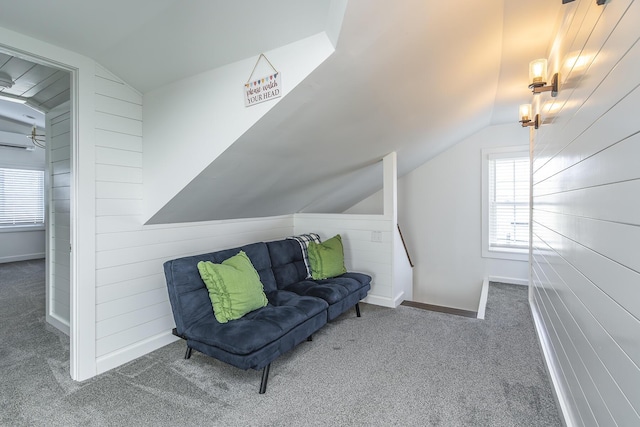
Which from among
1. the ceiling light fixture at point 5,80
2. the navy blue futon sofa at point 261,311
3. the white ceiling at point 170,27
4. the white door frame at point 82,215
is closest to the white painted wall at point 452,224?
the navy blue futon sofa at point 261,311

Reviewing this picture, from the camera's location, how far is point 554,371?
6.63ft

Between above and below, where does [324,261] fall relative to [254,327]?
above

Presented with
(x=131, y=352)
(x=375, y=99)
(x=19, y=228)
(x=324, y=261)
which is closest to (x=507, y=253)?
(x=324, y=261)

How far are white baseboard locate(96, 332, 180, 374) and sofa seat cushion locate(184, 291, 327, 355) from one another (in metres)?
0.61

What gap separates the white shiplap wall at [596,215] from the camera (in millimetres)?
921

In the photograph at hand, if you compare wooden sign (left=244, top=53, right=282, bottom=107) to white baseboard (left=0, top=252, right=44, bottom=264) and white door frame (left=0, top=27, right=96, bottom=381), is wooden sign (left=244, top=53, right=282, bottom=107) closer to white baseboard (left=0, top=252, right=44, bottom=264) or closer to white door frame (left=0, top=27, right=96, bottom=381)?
white door frame (left=0, top=27, right=96, bottom=381)

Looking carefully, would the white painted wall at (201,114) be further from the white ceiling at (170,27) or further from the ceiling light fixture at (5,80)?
the ceiling light fixture at (5,80)

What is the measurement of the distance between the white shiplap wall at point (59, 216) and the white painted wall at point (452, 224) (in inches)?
164

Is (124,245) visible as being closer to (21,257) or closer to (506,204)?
(506,204)

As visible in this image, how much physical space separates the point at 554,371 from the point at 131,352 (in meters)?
2.93

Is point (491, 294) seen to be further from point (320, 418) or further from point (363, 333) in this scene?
point (320, 418)

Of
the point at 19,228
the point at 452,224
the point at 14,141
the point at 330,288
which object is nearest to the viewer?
the point at 330,288

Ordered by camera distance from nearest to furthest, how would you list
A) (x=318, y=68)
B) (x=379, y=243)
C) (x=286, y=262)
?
1. (x=318, y=68)
2. (x=286, y=262)
3. (x=379, y=243)

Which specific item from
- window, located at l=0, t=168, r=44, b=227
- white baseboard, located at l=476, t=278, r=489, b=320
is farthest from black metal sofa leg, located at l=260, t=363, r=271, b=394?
window, located at l=0, t=168, r=44, b=227
